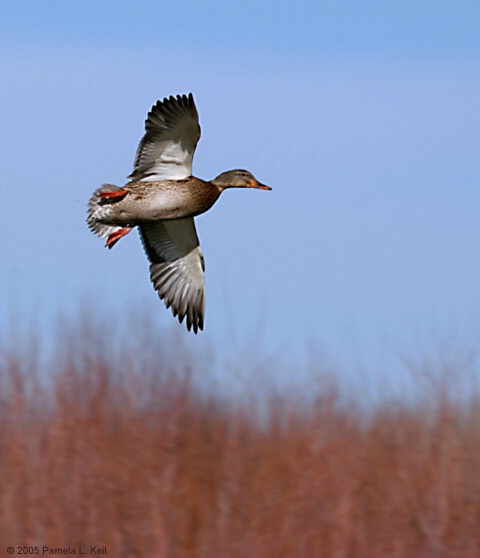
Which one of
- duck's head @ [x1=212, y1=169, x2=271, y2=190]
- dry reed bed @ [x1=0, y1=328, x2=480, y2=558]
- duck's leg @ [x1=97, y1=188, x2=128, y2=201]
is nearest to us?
duck's leg @ [x1=97, y1=188, x2=128, y2=201]

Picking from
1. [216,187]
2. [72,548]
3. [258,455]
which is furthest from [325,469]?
[216,187]

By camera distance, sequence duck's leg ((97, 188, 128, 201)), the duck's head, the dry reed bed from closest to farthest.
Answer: duck's leg ((97, 188, 128, 201)) < the duck's head < the dry reed bed

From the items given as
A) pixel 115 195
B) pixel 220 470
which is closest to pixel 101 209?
pixel 115 195

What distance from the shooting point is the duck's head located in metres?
10.2

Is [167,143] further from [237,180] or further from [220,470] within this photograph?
[220,470]

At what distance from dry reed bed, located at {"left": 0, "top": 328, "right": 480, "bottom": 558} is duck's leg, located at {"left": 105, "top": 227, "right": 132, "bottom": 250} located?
179 cm

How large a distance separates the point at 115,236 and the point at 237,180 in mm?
1044

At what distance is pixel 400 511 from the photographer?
40.2 ft

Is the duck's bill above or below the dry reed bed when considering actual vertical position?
above

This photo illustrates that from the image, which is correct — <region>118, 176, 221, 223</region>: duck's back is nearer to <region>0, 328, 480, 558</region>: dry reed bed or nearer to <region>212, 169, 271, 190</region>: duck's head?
<region>212, 169, 271, 190</region>: duck's head

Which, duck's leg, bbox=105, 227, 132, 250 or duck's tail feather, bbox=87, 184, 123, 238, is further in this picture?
duck's leg, bbox=105, 227, 132, 250

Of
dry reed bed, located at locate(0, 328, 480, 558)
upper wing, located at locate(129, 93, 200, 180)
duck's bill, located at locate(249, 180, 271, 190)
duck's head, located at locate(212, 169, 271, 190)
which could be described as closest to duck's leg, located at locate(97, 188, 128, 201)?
upper wing, located at locate(129, 93, 200, 180)

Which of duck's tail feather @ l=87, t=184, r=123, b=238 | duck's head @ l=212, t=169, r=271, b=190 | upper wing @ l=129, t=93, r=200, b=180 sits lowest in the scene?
duck's tail feather @ l=87, t=184, r=123, b=238

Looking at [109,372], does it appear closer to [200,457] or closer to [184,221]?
[200,457]
